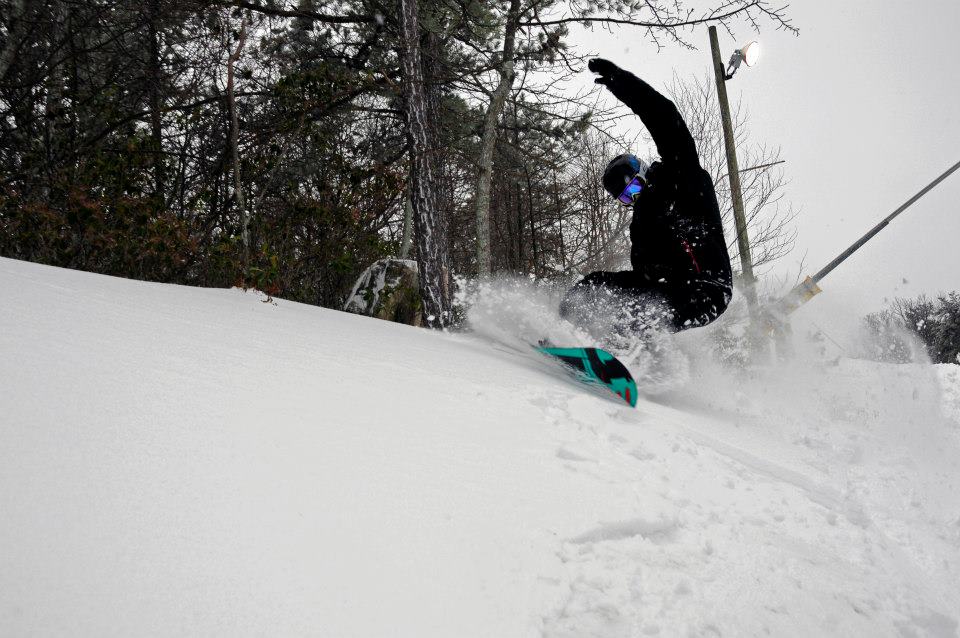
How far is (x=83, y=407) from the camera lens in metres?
1.22

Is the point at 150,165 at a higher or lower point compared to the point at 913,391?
higher

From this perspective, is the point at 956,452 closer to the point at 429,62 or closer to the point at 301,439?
the point at 301,439

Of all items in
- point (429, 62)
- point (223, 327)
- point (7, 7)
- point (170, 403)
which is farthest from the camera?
point (429, 62)

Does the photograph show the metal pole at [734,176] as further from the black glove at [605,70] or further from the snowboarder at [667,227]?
the black glove at [605,70]

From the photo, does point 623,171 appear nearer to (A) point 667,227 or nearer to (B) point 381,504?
(A) point 667,227

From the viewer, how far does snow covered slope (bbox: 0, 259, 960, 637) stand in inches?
34.8

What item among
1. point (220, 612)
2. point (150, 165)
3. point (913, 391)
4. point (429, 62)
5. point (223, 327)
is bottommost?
point (220, 612)

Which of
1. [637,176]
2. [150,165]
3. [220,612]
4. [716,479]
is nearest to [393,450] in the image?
[220,612]

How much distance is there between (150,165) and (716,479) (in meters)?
6.05

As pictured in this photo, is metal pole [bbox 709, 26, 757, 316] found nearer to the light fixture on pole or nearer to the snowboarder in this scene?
the light fixture on pole

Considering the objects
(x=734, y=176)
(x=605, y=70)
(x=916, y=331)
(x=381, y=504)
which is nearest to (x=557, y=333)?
(x=605, y=70)

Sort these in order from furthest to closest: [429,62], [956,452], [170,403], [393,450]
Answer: [429,62]
[956,452]
[393,450]
[170,403]

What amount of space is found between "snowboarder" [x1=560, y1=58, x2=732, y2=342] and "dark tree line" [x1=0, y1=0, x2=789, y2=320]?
2.10 m

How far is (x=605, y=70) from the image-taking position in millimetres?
3648
